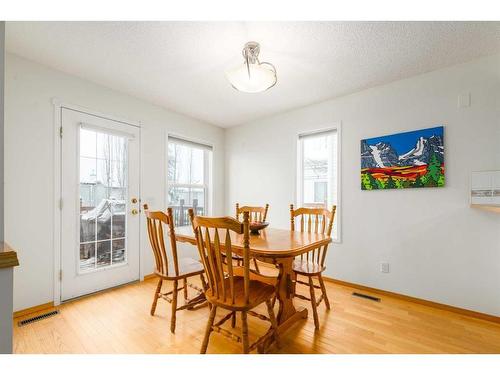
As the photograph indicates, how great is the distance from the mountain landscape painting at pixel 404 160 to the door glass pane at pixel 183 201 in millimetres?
2438

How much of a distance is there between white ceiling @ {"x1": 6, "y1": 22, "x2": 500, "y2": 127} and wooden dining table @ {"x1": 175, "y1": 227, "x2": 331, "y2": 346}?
1.57m

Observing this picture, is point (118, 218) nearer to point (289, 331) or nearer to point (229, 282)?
point (229, 282)

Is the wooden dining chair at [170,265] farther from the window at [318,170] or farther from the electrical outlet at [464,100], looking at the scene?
the electrical outlet at [464,100]

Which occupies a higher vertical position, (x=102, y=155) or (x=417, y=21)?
(x=417, y=21)

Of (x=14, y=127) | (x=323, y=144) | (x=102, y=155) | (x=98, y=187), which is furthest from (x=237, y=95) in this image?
(x=14, y=127)

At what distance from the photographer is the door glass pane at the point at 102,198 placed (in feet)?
8.32

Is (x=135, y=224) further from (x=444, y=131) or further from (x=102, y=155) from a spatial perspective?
(x=444, y=131)

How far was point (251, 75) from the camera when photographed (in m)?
1.72

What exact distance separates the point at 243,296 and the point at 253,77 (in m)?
1.51

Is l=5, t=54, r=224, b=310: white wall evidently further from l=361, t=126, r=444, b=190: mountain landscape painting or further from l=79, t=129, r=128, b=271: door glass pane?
l=361, t=126, r=444, b=190: mountain landscape painting

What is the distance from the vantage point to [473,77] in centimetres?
215

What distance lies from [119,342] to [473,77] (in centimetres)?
369

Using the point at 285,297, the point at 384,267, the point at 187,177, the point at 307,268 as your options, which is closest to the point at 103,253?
the point at 187,177

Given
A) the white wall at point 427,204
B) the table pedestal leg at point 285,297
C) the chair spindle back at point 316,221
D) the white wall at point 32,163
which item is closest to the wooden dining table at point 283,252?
the table pedestal leg at point 285,297
